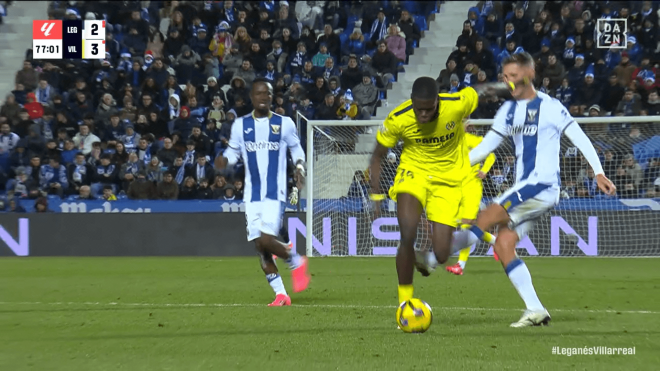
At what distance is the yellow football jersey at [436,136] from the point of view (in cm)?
743

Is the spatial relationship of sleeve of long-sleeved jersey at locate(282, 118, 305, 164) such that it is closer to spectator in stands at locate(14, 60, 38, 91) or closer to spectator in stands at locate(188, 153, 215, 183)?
spectator in stands at locate(188, 153, 215, 183)

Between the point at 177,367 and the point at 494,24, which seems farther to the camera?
the point at 494,24

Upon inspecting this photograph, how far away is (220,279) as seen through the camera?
42.0ft

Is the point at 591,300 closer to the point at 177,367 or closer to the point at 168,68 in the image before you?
the point at 177,367

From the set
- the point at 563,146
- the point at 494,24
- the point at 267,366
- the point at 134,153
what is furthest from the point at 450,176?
the point at 494,24

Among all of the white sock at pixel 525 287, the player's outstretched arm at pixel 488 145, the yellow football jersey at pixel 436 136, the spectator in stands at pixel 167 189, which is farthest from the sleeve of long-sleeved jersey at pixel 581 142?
the spectator in stands at pixel 167 189

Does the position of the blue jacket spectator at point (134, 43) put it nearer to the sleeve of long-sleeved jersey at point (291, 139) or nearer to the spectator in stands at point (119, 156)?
the spectator in stands at point (119, 156)

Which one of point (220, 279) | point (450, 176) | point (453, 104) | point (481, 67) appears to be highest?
point (481, 67)

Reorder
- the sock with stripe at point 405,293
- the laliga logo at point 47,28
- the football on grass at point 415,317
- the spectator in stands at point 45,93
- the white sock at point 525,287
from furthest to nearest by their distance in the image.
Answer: the laliga logo at point 47,28 < the spectator in stands at point 45,93 < the white sock at point 525,287 < the sock with stripe at point 405,293 < the football on grass at point 415,317

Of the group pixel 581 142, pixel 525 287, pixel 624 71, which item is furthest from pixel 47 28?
pixel 525 287

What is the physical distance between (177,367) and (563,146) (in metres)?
12.6

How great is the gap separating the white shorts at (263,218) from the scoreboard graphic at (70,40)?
1413 cm

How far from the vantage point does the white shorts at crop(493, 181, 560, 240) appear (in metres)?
7.63

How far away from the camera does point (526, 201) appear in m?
7.65
